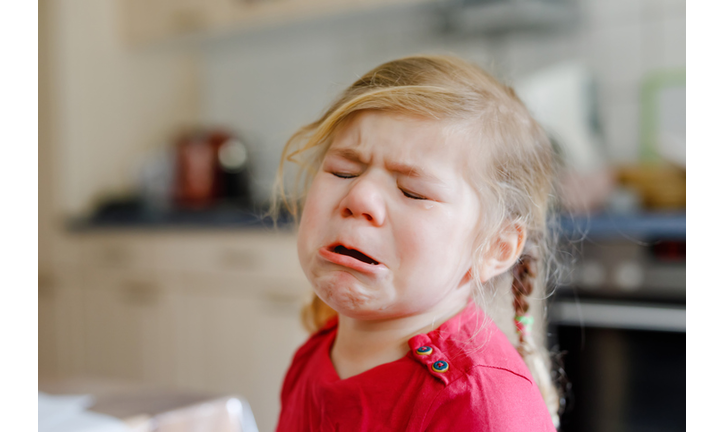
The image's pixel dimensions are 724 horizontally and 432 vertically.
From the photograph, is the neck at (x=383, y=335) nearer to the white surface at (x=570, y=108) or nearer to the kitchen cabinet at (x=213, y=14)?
the white surface at (x=570, y=108)

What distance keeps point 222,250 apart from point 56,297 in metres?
0.94

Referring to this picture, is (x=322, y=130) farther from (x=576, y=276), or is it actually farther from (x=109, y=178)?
(x=109, y=178)

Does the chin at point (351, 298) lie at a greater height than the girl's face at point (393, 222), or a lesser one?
lesser

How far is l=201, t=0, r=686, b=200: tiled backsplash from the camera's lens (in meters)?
1.95

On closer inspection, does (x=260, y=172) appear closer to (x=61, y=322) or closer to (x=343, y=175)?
(x=61, y=322)

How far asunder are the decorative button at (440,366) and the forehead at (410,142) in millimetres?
151

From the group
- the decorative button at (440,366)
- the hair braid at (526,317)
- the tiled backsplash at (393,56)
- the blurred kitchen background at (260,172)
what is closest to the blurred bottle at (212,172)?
the blurred kitchen background at (260,172)

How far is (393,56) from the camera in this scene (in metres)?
2.33

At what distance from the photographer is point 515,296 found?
609 mm

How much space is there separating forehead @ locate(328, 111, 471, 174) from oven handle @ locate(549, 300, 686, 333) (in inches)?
39.0

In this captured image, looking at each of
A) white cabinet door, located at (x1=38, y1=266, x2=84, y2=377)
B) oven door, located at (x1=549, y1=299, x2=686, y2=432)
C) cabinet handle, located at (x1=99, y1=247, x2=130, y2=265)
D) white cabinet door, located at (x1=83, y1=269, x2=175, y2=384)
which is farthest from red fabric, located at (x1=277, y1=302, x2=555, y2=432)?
white cabinet door, located at (x1=38, y1=266, x2=84, y2=377)

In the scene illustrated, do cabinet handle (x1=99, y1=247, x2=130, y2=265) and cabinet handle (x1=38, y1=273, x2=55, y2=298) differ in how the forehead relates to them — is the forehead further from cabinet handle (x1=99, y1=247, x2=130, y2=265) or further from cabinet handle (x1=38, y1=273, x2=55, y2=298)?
cabinet handle (x1=38, y1=273, x2=55, y2=298)

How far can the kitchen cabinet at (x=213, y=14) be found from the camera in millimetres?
2115
